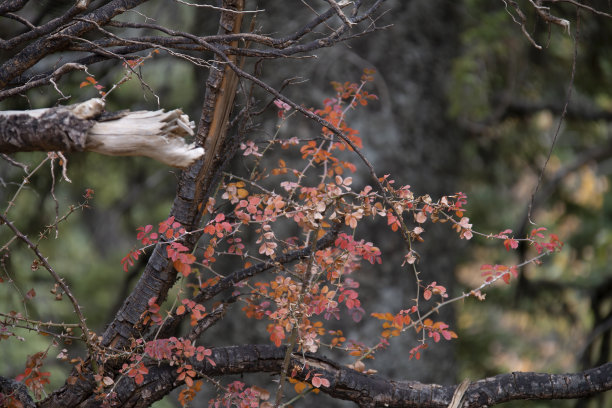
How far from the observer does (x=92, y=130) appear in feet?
4.05

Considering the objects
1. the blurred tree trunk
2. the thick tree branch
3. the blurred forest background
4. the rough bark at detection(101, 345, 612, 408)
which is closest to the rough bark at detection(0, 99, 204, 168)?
the thick tree branch

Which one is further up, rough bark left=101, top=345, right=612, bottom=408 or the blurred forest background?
the blurred forest background

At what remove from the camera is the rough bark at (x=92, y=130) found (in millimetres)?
1224

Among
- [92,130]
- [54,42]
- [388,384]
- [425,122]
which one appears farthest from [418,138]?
[92,130]

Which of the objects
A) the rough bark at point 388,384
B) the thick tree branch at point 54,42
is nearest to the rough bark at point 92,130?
the thick tree branch at point 54,42

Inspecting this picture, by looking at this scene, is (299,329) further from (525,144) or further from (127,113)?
(525,144)

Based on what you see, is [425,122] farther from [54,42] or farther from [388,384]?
[54,42]

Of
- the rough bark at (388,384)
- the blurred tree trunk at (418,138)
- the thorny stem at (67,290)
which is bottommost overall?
the thorny stem at (67,290)

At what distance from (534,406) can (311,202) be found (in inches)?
139

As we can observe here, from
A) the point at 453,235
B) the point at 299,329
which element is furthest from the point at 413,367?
the point at 299,329

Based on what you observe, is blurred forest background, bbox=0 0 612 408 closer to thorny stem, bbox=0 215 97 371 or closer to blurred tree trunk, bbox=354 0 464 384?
blurred tree trunk, bbox=354 0 464 384

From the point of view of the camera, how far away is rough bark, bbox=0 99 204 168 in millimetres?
1224

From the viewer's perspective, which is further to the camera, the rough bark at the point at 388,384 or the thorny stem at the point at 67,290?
the rough bark at the point at 388,384

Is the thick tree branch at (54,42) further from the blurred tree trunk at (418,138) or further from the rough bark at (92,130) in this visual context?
the blurred tree trunk at (418,138)
